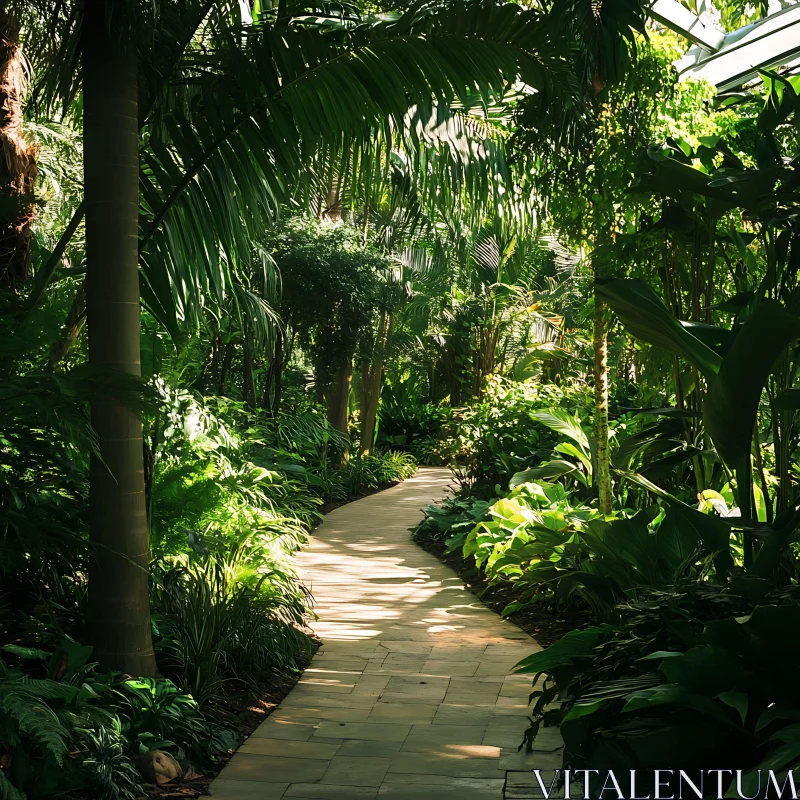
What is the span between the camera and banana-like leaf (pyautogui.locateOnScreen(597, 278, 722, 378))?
11.7 feet

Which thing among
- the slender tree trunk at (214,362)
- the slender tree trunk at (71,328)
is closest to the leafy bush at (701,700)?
the slender tree trunk at (71,328)

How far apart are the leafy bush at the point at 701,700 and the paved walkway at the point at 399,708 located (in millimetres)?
562

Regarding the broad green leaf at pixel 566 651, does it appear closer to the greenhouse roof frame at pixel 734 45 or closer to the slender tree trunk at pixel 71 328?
the slender tree trunk at pixel 71 328

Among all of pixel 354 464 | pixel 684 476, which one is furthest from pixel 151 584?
pixel 354 464

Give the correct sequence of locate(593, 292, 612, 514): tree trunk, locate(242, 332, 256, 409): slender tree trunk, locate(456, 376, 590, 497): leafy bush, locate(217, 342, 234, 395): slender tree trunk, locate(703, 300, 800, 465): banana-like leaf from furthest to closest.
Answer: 1. locate(242, 332, 256, 409): slender tree trunk
2. locate(217, 342, 234, 395): slender tree trunk
3. locate(456, 376, 590, 497): leafy bush
4. locate(593, 292, 612, 514): tree trunk
5. locate(703, 300, 800, 465): banana-like leaf

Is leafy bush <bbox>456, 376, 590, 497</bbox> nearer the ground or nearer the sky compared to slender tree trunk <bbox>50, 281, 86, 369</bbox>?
nearer the ground

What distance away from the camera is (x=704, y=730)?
9.00 ft

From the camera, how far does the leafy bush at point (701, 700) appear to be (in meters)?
2.68

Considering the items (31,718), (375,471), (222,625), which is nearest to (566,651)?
(222,625)

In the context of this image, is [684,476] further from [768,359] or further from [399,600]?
[768,359]

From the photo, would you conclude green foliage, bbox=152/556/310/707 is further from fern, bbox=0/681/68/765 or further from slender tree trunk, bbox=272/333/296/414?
slender tree trunk, bbox=272/333/296/414

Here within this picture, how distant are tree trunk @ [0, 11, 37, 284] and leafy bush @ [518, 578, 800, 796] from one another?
358 cm

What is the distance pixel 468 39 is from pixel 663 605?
2.93 meters

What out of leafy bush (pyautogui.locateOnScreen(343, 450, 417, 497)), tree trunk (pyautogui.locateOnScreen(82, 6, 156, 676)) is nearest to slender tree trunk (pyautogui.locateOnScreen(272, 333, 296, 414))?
leafy bush (pyautogui.locateOnScreen(343, 450, 417, 497))
